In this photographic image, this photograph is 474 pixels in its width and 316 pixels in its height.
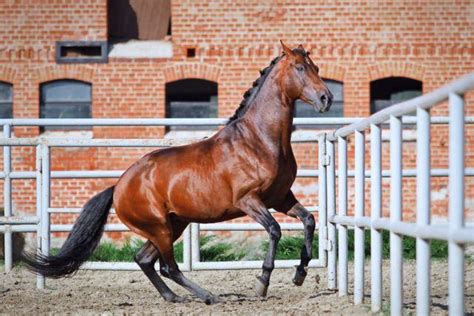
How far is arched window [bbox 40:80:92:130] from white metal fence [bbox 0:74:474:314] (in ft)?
22.5

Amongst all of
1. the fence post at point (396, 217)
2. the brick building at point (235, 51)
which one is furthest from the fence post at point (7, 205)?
the brick building at point (235, 51)

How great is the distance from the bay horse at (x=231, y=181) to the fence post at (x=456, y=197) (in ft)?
9.73

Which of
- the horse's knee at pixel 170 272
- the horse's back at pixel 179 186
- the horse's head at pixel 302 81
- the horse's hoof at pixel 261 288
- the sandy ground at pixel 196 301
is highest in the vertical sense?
the horse's head at pixel 302 81

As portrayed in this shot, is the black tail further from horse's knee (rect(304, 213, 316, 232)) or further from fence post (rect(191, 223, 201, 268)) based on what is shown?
horse's knee (rect(304, 213, 316, 232))

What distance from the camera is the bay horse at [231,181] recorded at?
23.7 feet

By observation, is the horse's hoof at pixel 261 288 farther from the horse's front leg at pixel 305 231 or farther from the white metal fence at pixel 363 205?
the white metal fence at pixel 363 205

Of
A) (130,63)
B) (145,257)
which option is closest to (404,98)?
(130,63)

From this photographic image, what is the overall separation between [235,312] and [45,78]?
1096cm

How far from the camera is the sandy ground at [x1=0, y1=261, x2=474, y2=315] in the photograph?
22.7ft

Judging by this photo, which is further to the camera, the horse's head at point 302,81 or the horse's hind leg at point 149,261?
the horse's hind leg at point 149,261

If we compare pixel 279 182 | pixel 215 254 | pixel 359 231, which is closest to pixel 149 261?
pixel 279 182

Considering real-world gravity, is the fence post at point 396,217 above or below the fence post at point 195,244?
above

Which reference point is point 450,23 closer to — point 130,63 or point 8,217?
point 130,63

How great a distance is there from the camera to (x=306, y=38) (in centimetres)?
1678
